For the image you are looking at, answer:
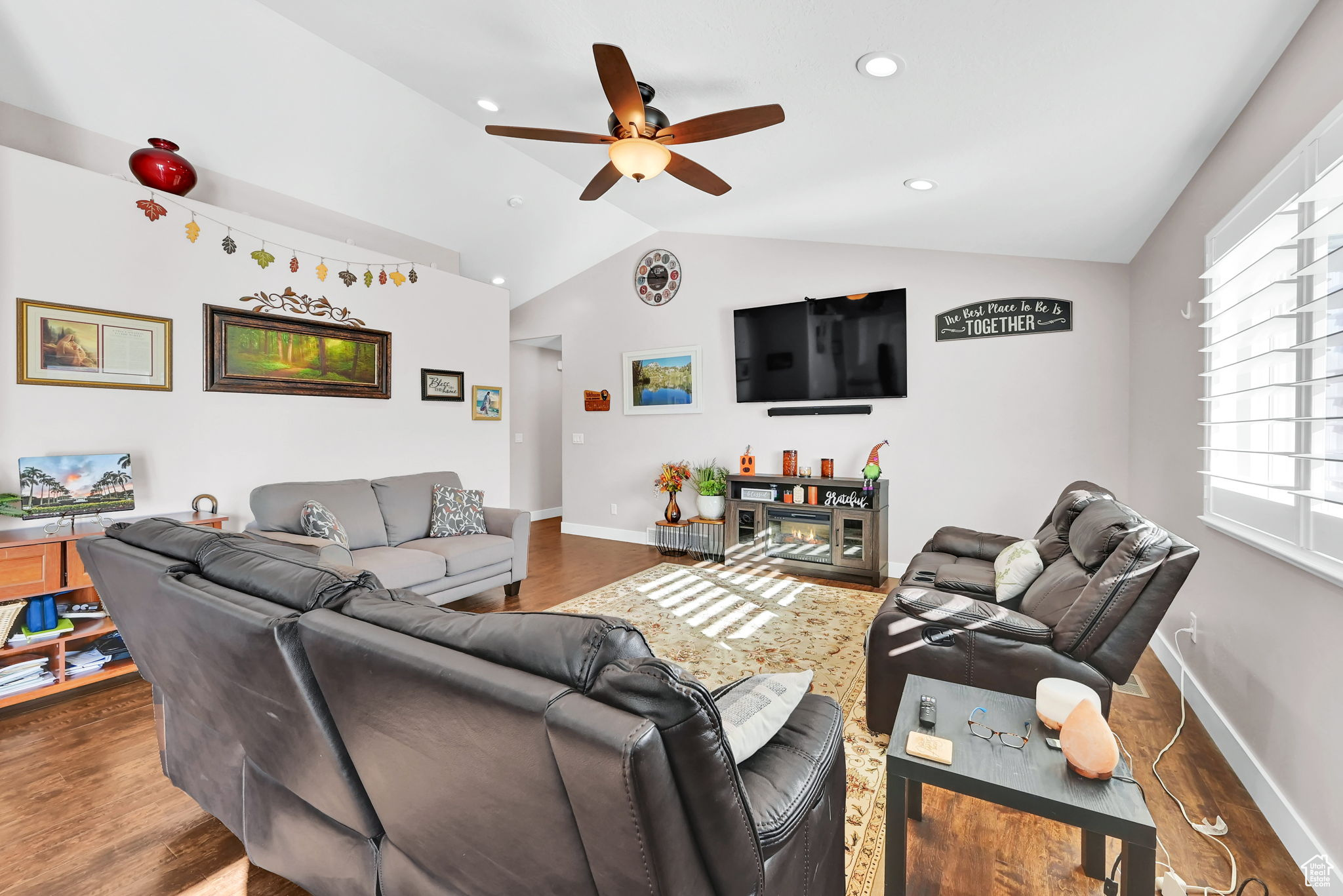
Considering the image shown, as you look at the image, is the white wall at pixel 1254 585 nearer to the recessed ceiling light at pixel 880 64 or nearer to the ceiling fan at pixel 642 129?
the recessed ceiling light at pixel 880 64

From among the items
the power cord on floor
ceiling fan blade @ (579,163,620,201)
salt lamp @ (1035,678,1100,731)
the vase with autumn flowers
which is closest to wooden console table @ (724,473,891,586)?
the vase with autumn flowers

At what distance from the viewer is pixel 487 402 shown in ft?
17.9

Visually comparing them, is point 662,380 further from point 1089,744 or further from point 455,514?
point 1089,744

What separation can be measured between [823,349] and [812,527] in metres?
1.56

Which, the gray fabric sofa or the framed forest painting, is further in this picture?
the framed forest painting

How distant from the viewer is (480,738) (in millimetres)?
860

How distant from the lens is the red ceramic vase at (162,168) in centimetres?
326

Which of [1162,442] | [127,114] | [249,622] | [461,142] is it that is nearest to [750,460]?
[1162,442]

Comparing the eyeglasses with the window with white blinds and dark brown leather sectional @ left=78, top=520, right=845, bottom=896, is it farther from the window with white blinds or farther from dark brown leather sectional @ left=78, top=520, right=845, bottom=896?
the window with white blinds

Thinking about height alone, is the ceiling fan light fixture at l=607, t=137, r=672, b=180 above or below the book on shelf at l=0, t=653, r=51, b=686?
above

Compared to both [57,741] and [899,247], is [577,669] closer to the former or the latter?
[57,741]

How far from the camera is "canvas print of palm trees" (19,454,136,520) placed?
108 inches

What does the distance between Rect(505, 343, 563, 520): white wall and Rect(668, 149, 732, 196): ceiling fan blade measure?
15.0ft

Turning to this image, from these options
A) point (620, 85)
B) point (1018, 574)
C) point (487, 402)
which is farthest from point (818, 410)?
point (620, 85)
